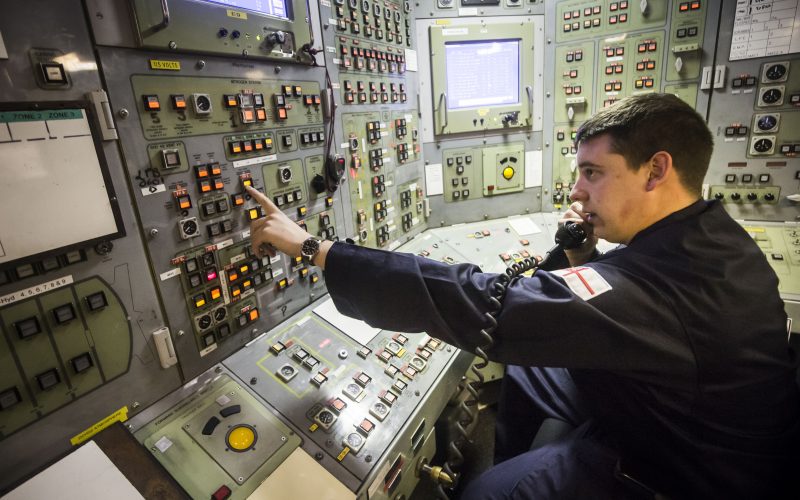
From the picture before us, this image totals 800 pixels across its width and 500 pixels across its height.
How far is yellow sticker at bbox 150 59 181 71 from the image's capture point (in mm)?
1245

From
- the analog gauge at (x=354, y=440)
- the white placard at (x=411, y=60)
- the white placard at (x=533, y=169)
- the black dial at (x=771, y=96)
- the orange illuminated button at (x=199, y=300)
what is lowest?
the analog gauge at (x=354, y=440)

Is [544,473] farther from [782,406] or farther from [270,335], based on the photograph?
[270,335]

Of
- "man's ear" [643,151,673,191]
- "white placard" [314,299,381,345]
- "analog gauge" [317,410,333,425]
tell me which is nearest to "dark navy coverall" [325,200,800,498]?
"man's ear" [643,151,673,191]

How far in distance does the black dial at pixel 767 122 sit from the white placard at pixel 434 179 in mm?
2154

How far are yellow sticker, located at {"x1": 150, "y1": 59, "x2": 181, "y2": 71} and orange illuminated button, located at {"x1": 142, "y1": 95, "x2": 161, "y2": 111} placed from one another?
95 mm

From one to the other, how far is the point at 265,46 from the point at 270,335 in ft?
3.84

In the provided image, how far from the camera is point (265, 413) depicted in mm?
1348

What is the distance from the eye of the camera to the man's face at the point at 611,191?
1.28 m

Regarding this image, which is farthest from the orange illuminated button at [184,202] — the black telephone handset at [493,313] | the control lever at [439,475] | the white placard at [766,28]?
the white placard at [766,28]

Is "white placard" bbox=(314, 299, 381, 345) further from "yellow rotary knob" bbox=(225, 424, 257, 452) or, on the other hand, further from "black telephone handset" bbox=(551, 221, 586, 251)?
"black telephone handset" bbox=(551, 221, 586, 251)

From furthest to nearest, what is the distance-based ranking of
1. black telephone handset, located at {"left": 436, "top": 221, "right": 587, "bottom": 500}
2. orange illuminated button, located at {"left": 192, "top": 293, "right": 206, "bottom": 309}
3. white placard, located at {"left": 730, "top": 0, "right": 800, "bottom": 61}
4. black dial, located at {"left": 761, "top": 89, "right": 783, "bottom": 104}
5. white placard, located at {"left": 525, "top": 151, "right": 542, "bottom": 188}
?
white placard, located at {"left": 525, "top": 151, "right": 542, "bottom": 188}, black dial, located at {"left": 761, "top": 89, "right": 783, "bottom": 104}, white placard, located at {"left": 730, "top": 0, "right": 800, "bottom": 61}, orange illuminated button, located at {"left": 192, "top": 293, "right": 206, "bottom": 309}, black telephone handset, located at {"left": 436, "top": 221, "right": 587, "bottom": 500}

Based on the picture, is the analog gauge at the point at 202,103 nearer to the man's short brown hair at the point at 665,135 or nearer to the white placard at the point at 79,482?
the white placard at the point at 79,482

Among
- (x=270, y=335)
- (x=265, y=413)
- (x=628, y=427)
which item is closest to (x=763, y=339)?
(x=628, y=427)

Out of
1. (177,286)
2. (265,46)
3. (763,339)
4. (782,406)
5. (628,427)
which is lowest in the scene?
(628,427)
